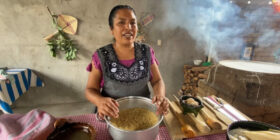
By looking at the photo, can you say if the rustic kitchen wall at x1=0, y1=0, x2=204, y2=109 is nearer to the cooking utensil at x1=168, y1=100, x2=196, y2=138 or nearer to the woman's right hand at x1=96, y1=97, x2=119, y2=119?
the cooking utensil at x1=168, y1=100, x2=196, y2=138

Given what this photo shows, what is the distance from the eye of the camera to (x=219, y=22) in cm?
322

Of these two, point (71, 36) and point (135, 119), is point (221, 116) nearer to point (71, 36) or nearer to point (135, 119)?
point (135, 119)

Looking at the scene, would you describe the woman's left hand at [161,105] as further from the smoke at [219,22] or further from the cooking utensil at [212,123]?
the smoke at [219,22]

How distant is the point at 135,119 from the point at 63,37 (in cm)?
268

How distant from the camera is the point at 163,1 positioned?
9.74ft

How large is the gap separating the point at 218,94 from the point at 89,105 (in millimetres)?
2654

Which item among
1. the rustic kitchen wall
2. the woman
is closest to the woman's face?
the woman

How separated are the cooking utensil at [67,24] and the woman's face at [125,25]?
2.07 metres

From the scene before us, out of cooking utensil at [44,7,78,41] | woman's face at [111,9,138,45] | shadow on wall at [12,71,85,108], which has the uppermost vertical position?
cooking utensil at [44,7,78,41]

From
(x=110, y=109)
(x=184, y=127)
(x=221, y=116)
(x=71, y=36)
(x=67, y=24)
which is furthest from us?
(x=71, y=36)

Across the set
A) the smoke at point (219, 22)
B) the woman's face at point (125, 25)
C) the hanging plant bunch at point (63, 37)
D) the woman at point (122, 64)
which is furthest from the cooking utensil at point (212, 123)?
the hanging plant bunch at point (63, 37)

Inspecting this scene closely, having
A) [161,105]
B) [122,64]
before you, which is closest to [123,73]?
[122,64]

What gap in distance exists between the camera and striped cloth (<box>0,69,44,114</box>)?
7.25 ft

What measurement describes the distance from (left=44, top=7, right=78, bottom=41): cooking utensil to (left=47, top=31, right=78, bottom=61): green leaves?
0.08 metres
